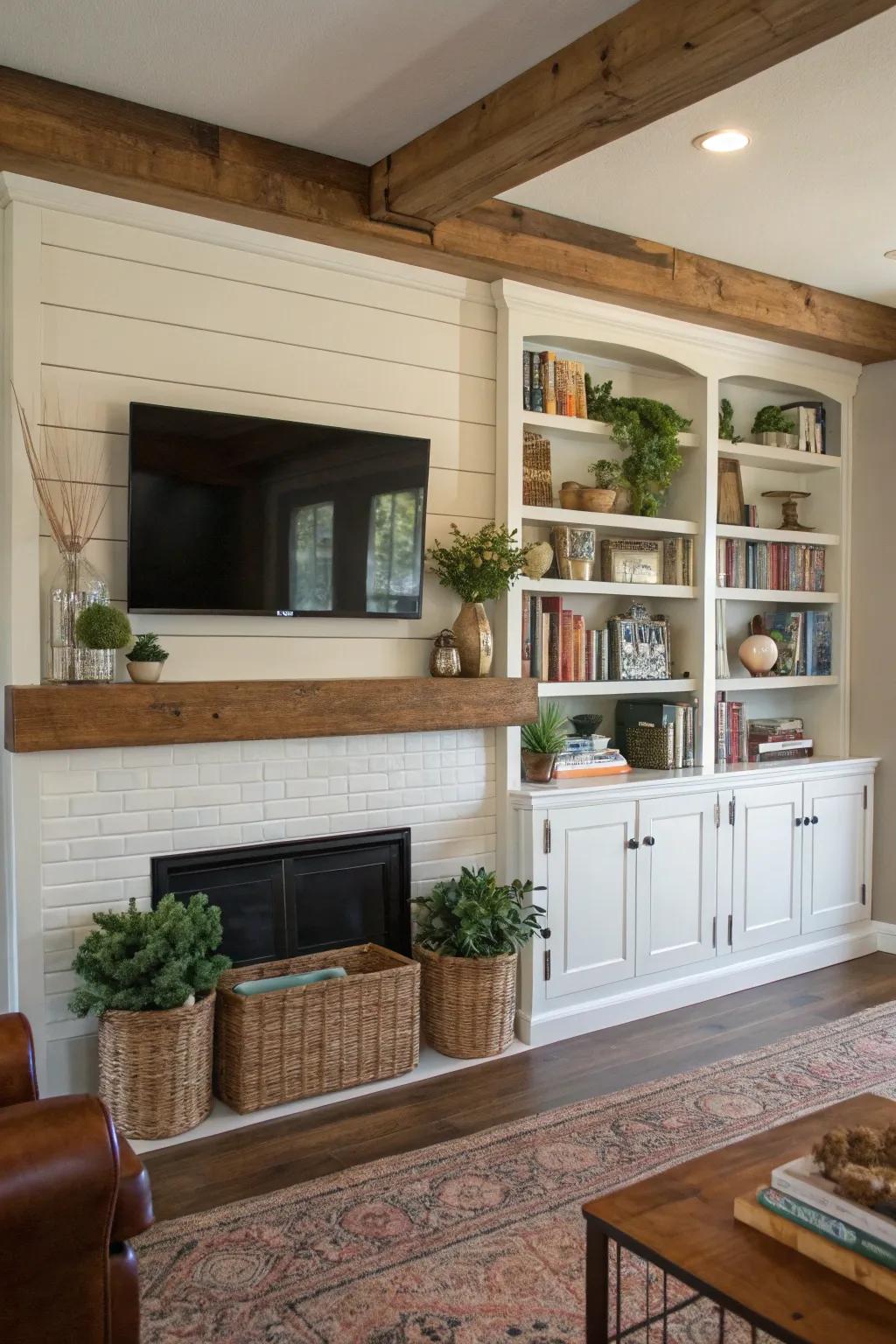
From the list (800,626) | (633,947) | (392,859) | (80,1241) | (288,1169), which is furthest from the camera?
(800,626)

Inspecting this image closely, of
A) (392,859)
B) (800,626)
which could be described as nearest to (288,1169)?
(392,859)

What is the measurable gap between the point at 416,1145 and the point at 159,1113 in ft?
2.30

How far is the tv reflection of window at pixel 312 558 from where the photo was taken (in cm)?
344

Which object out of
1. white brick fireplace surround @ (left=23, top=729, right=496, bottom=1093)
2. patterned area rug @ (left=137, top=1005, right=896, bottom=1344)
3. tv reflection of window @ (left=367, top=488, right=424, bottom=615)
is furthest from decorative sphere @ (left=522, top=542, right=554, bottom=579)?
patterned area rug @ (left=137, top=1005, right=896, bottom=1344)

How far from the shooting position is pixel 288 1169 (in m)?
2.88

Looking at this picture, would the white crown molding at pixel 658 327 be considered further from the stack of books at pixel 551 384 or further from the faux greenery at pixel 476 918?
the faux greenery at pixel 476 918

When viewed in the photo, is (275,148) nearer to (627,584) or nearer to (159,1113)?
(627,584)

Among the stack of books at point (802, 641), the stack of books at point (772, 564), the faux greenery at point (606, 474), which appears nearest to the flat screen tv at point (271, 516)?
the faux greenery at point (606, 474)

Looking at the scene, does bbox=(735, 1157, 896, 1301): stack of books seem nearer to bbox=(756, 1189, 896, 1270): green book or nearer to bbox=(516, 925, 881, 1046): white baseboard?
bbox=(756, 1189, 896, 1270): green book

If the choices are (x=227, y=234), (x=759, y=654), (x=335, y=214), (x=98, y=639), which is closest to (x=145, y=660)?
(x=98, y=639)

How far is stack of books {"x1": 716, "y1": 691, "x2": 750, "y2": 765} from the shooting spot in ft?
15.7

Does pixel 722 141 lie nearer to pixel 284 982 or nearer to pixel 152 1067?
pixel 284 982

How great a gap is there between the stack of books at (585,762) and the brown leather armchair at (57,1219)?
110 inches

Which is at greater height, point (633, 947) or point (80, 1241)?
point (80, 1241)
